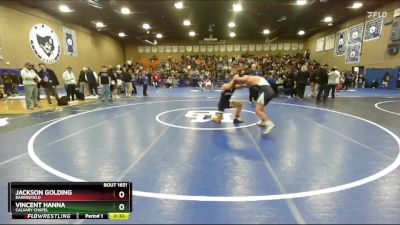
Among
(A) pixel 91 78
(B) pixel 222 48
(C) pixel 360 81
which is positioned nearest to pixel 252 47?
(B) pixel 222 48

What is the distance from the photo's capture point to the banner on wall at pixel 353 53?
2290cm

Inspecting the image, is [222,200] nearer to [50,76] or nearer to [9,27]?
[50,76]

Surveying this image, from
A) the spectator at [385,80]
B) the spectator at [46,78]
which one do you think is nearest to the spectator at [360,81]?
the spectator at [385,80]

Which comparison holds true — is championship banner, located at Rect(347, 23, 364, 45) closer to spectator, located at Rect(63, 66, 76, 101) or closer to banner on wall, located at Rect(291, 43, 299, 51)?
banner on wall, located at Rect(291, 43, 299, 51)

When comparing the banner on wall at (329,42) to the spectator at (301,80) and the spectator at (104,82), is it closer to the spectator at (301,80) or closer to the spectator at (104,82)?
the spectator at (301,80)

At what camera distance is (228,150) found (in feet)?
15.8

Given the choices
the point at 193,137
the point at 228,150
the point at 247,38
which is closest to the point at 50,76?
the point at 193,137

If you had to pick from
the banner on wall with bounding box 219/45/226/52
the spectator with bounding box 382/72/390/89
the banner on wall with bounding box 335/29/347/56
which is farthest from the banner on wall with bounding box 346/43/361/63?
the banner on wall with bounding box 219/45/226/52

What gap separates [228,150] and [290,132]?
214cm

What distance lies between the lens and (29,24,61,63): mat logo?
18.9 m

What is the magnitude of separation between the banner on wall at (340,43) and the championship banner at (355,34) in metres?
0.89

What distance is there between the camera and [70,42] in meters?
23.3

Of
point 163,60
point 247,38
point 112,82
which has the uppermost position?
point 247,38

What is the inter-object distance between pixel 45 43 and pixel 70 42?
347 cm
